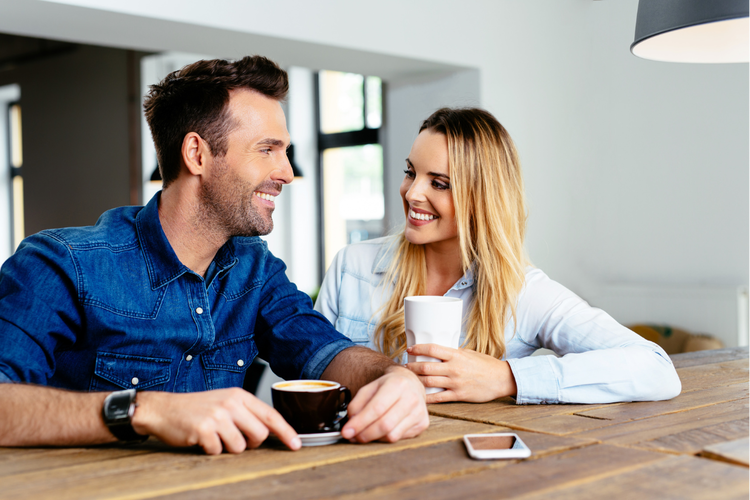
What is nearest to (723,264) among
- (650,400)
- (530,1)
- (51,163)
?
(530,1)

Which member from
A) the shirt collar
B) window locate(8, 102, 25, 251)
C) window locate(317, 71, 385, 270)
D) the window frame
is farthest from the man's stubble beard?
window locate(8, 102, 25, 251)

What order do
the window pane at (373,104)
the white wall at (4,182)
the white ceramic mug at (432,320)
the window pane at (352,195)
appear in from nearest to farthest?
the white ceramic mug at (432,320) → the window pane at (373,104) → the window pane at (352,195) → the white wall at (4,182)

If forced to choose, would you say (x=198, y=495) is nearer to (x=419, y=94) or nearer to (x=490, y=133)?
(x=490, y=133)

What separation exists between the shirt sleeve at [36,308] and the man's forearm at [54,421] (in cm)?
17

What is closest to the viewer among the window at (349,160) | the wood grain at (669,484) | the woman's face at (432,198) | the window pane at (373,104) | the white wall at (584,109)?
the wood grain at (669,484)

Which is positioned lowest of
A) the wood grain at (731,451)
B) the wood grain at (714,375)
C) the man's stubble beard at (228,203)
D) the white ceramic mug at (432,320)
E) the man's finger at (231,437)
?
the wood grain at (714,375)

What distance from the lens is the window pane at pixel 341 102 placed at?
5477mm

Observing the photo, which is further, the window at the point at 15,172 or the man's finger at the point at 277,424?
the window at the point at 15,172

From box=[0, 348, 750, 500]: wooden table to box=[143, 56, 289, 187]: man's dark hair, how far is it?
0.76 metres

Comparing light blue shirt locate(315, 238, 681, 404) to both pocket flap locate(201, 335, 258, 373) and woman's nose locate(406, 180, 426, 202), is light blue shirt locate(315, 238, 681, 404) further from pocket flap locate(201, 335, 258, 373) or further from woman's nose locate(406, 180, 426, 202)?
pocket flap locate(201, 335, 258, 373)

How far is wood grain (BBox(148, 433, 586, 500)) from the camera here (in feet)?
2.54

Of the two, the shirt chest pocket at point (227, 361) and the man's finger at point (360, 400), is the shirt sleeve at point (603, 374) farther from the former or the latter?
the shirt chest pocket at point (227, 361)

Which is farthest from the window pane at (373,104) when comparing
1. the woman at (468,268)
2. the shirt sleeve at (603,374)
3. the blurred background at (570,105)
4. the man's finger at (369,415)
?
the man's finger at (369,415)

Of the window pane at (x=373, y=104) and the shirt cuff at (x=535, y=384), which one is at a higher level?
the window pane at (x=373, y=104)
